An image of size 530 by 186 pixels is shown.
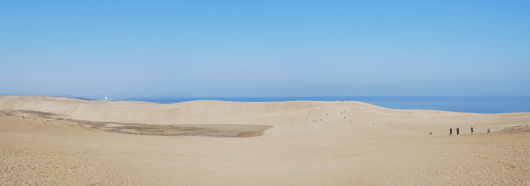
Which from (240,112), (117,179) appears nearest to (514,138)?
(117,179)

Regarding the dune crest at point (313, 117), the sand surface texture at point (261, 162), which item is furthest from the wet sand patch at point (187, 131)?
the sand surface texture at point (261, 162)

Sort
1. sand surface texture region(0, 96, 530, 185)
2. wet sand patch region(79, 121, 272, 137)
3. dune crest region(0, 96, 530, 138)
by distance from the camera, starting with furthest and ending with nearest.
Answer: wet sand patch region(79, 121, 272, 137)
dune crest region(0, 96, 530, 138)
sand surface texture region(0, 96, 530, 185)

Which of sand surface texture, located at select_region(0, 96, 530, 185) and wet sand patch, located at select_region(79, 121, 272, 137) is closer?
sand surface texture, located at select_region(0, 96, 530, 185)

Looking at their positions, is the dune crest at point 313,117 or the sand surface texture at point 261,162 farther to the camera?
the dune crest at point 313,117

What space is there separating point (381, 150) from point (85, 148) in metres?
15.8

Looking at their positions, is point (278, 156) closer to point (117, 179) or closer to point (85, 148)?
point (117, 179)

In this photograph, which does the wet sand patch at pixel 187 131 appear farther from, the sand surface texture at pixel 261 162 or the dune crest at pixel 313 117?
the sand surface texture at pixel 261 162

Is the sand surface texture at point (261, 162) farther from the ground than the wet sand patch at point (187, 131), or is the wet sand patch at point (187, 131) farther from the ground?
the sand surface texture at point (261, 162)

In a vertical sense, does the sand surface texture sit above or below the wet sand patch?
above

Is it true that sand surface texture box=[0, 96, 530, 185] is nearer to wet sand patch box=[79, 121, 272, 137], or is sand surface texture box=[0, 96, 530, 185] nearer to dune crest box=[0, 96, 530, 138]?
wet sand patch box=[79, 121, 272, 137]

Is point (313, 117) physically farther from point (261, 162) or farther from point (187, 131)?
point (261, 162)

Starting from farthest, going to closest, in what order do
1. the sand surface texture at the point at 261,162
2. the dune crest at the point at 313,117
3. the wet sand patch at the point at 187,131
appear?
the wet sand patch at the point at 187,131
the dune crest at the point at 313,117
the sand surface texture at the point at 261,162

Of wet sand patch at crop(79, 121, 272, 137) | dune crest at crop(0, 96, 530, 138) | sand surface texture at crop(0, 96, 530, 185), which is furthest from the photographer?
wet sand patch at crop(79, 121, 272, 137)

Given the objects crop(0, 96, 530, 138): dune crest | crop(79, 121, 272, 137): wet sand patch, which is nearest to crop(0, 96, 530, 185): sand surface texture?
crop(79, 121, 272, 137): wet sand patch
